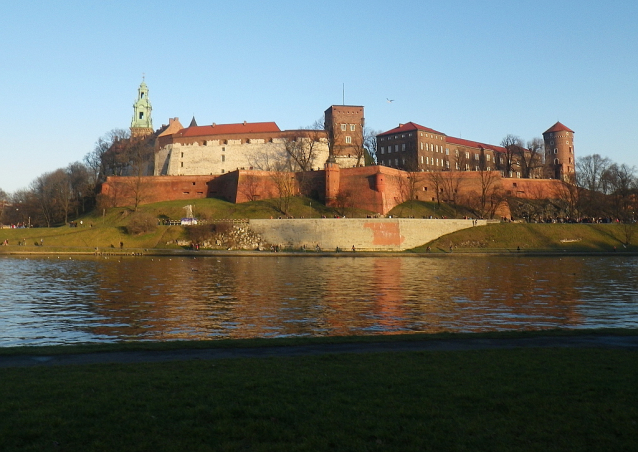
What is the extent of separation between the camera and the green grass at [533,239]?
202 ft

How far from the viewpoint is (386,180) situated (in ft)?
249

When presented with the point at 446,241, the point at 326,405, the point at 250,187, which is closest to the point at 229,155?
the point at 250,187

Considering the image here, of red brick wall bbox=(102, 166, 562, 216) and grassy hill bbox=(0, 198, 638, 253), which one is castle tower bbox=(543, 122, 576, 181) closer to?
red brick wall bbox=(102, 166, 562, 216)

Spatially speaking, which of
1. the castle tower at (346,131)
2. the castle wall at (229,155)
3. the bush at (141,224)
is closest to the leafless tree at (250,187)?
the castle wall at (229,155)

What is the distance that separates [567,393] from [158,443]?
16.9ft

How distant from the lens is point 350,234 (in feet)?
210

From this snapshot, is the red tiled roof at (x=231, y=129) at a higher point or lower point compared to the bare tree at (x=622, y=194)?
higher

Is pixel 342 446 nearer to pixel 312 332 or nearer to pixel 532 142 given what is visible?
pixel 312 332

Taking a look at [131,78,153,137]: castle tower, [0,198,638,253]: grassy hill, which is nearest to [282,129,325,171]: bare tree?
[0,198,638,253]: grassy hill

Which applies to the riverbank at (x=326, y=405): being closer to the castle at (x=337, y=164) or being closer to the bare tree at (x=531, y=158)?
the castle at (x=337, y=164)

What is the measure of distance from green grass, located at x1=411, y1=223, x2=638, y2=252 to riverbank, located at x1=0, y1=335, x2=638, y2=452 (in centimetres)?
5432

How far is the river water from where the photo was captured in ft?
52.5

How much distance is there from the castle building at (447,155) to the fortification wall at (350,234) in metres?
31.7

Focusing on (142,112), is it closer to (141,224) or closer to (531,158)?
(141,224)
